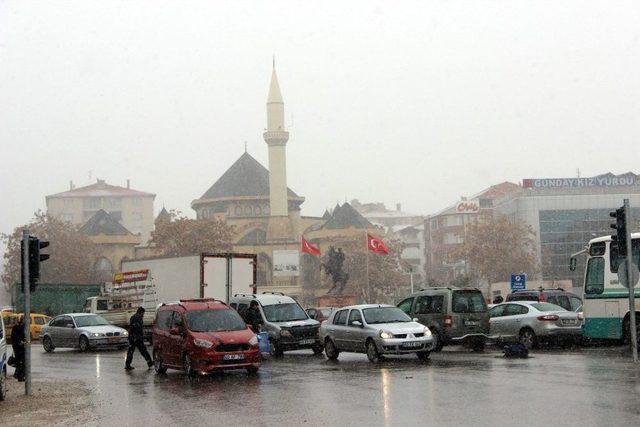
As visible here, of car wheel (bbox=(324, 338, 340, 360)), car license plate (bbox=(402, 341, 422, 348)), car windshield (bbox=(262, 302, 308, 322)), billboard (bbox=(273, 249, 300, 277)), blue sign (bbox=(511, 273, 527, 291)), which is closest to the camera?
car license plate (bbox=(402, 341, 422, 348))

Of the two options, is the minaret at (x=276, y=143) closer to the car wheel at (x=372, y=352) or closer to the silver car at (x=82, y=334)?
the silver car at (x=82, y=334)

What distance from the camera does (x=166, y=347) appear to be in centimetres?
2141

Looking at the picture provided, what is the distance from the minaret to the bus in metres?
95.9

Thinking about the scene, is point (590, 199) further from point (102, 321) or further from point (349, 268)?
point (102, 321)

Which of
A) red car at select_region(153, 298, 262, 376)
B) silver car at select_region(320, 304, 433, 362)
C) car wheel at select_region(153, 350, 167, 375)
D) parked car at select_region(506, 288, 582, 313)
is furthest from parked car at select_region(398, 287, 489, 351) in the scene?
car wheel at select_region(153, 350, 167, 375)

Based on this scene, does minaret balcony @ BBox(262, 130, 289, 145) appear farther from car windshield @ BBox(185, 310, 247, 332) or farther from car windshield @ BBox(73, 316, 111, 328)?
car windshield @ BBox(185, 310, 247, 332)

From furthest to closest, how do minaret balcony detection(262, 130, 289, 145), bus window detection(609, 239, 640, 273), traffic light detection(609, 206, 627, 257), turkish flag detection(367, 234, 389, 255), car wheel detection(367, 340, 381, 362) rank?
minaret balcony detection(262, 130, 289, 145) < turkish flag detection(367, 234, 389, 255) < bus window detection(609, 239, 640, 273) < car wheel detection(367, 340, 381, 362) < traffic light detection(609, 206, 627, 257)

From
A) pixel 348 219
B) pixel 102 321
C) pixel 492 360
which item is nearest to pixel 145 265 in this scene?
pixel 102 321

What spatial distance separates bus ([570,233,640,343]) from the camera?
23828 mm

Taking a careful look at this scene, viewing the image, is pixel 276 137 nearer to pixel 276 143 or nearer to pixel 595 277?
pixel 276 143

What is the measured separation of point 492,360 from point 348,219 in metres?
111

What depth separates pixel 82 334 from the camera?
1314 inches

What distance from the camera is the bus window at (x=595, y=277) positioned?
80.9 ft

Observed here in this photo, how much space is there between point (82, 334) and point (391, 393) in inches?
799
